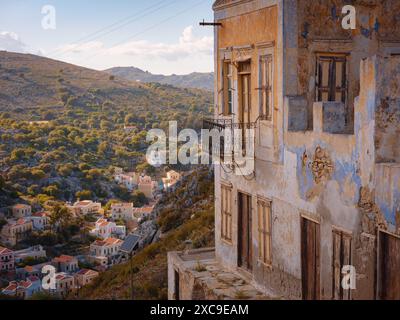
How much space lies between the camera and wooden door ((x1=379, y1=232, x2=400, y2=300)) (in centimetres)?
732

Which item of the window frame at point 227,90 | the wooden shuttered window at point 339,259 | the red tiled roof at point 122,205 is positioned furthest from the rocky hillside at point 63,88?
the wooden shuttered window at point 339,259

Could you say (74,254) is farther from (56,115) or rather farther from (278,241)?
(278,241)

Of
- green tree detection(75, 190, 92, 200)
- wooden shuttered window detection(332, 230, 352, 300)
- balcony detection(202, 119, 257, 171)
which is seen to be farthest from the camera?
green tree detection(75, 190, 92, 200)

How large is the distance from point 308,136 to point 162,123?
240ft

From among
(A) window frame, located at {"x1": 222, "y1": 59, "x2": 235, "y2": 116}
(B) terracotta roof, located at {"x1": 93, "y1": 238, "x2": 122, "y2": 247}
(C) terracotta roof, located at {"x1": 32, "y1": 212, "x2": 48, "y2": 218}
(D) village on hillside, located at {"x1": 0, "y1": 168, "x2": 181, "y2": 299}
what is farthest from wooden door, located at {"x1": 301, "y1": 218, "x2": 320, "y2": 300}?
(C) terracotta roof, located at {"x1": 32, "y1": 212, "x2": 48, "y2": 218}

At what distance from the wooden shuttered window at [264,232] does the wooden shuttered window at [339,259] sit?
238cm

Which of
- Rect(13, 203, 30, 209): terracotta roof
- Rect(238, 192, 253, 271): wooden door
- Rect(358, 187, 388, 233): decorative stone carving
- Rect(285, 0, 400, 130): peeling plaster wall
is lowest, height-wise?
Rect(13, 203, 30, 209): terracotta roof

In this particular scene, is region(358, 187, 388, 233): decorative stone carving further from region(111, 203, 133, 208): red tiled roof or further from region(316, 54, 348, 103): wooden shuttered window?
region(111, 203, 133, 208): red tiled roof

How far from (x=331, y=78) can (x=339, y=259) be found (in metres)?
3.67

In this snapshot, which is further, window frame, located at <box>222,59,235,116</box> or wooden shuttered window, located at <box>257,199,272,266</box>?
window frame, located at <box>222,59,235,116</box>

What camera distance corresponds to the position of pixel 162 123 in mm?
81938

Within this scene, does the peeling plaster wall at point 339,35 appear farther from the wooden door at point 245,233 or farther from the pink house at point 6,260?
the pink house at point 6,260

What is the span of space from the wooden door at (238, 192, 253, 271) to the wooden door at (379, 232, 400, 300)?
15.2 feet

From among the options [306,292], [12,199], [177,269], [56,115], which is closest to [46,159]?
[12,199]
